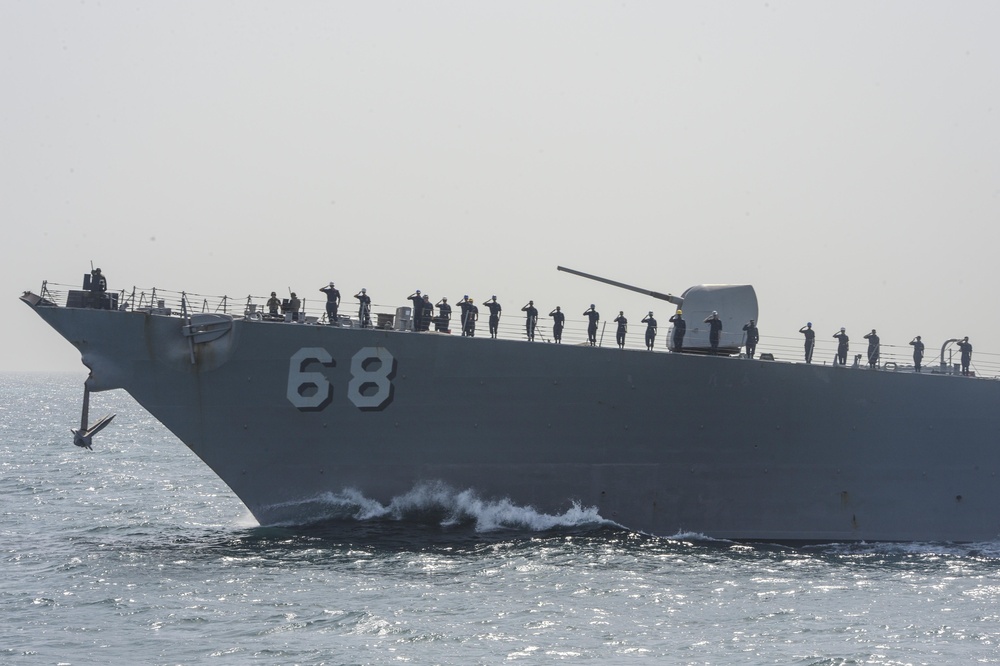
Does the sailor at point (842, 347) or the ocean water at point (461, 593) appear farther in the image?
the sailor at point (842, 347)

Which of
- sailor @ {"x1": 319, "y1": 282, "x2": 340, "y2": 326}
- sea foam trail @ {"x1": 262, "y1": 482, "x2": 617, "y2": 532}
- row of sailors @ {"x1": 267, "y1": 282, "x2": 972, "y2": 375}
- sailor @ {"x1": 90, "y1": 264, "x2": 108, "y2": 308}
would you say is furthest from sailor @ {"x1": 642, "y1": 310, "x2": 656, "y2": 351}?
sailor @ {"x1": 90, "y1": 264, "x2": 108, "y2": 308}

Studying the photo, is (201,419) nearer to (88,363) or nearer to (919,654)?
(88,363)

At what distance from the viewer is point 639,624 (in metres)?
16.6

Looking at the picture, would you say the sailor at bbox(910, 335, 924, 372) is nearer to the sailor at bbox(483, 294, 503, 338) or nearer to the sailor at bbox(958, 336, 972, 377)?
the sailor at bbox(958, 336, 972, 377)

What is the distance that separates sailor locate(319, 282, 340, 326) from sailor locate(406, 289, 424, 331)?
1.69 meters

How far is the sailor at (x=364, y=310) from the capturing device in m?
24.0

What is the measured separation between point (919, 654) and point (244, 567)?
468 inches

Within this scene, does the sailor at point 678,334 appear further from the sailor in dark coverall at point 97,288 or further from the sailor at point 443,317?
the sailor in dark coverall at point 97,288

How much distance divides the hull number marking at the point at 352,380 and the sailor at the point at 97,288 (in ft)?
14.7

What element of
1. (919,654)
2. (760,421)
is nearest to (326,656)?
(919,654)

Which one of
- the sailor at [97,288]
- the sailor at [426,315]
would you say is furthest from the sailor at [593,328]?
the sailor at [97,288]

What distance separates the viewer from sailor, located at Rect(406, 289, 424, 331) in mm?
24375

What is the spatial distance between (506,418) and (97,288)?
958cm

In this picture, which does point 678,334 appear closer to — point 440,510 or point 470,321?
point 470,321
